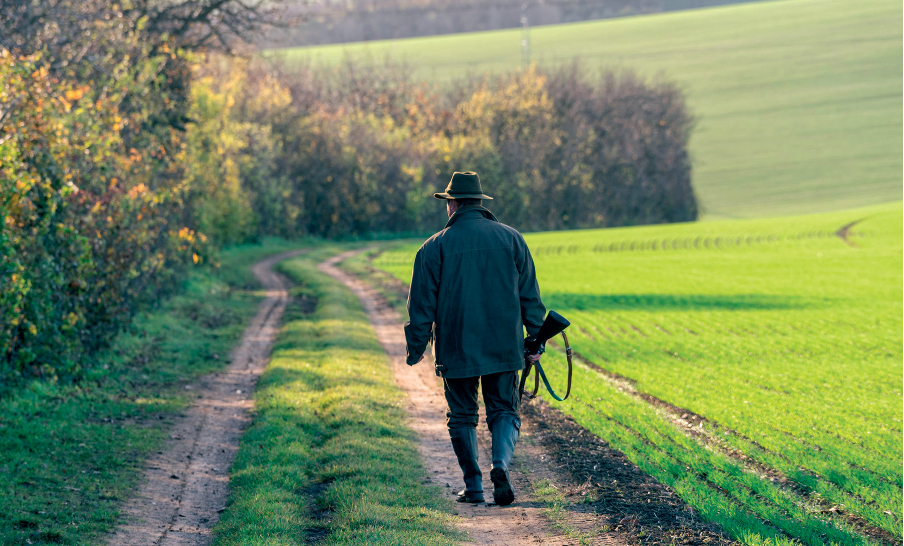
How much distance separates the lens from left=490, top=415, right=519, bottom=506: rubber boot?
22.6 feet

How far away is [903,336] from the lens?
869 inches

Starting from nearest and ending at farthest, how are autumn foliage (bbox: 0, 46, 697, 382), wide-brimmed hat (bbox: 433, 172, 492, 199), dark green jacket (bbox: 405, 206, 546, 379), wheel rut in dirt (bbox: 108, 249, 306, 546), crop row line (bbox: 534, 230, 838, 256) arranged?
dark green jacket (bbox: 405, 206, 546, 379) < wide-brimmed hat (bbox: 433, 172, 492, 199) < wheel rut in dirt (bbox: 108, 249, 306, 546) < autumn foliage (bbox: 0, 46, 697, 382) < crop row line (bbox: 534, 230, 838, 256)

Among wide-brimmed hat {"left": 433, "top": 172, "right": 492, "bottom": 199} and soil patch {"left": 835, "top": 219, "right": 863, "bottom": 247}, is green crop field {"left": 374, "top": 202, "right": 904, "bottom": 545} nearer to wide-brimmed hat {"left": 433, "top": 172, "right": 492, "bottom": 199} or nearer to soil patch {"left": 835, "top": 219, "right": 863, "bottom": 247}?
wide-brimmed hat {"left": 433, "top": 172, "right": 492, "bottom": 199}

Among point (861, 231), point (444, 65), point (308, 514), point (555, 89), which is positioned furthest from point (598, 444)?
point (444, 65)

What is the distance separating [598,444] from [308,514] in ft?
13.2

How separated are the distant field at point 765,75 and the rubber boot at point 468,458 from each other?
7793 cm

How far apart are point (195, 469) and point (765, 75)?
108 meters

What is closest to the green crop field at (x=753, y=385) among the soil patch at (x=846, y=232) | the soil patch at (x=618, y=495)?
the soil patch at (x=618, y=495)

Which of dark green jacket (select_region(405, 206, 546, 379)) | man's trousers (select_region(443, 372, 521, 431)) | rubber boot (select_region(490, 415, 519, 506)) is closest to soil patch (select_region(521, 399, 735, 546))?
rubber boot (select_region(490, 415, 519, 506))

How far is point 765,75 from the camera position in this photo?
10375 centimetres

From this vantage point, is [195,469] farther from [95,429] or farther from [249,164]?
[249,164]

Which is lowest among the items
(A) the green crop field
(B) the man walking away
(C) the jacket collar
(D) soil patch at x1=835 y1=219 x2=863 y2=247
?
(D) soil patch at x1=835 y1=219 x2=863 y2=247

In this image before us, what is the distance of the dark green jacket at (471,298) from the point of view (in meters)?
6.85

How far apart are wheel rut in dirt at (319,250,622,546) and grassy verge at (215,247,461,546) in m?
0.21
